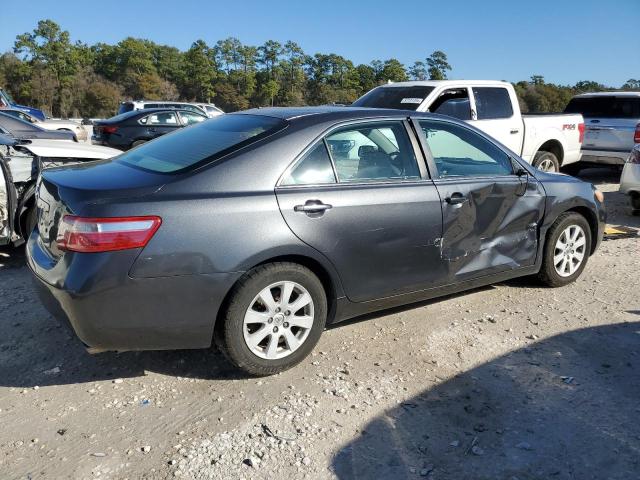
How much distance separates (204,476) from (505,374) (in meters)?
1.93

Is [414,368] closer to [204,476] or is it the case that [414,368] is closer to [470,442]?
[470,442]

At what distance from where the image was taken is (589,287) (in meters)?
5.05

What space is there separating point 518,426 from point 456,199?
64.0 inches

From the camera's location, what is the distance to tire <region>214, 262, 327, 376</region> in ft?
10.4

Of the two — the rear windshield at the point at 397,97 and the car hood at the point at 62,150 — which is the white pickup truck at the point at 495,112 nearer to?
the rear windshield at the point at 397,97

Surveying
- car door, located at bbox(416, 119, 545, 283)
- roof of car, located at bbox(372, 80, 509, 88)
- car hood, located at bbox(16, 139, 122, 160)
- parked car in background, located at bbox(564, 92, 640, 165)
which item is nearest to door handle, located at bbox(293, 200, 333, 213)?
car door, located at bbox(416, 119, 545, 283)

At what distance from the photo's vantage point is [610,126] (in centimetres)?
1070

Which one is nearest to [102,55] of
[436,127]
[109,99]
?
[109,99]

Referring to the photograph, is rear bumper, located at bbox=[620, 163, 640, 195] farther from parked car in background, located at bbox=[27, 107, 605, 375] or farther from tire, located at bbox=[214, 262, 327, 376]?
tire, located at bbox=[214, 262, 327, 376]

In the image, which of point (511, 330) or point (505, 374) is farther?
point (511, 330)

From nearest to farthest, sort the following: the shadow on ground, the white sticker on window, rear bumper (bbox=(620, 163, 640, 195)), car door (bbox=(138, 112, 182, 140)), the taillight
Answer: the shadow on ground
the taillight
the white sticker on window
rear bumper (bbox=(620, 163, 640, 195))
car door (bbox=(138, 112, 182, 140))

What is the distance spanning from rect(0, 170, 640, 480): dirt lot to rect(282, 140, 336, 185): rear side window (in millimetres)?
1152

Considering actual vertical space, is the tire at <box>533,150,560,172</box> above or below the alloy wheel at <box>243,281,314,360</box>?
above

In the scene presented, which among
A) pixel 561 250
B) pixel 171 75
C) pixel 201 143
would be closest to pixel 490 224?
pixel 561 250
